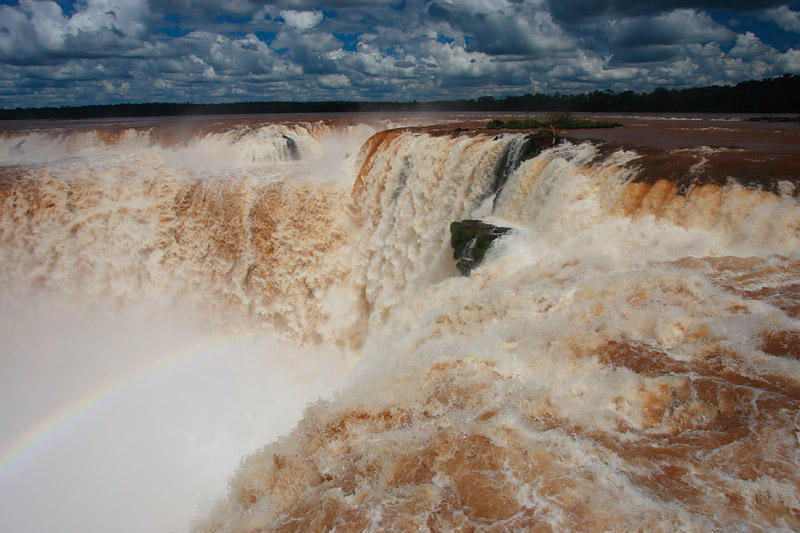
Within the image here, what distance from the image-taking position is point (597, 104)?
4066 cm

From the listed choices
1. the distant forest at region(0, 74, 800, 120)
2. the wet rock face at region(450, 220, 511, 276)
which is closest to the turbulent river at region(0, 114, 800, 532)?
the wet rock face at region(450, 220, 511, 276)

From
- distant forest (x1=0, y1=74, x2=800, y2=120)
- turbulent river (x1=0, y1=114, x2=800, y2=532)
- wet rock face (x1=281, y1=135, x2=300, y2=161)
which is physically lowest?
turbulent river (x1=0, y1=114, x2=800, y2=532)

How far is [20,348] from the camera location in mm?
14008

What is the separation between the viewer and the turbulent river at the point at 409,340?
145 inches

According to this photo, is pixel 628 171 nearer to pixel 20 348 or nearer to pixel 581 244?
pixel 581 244

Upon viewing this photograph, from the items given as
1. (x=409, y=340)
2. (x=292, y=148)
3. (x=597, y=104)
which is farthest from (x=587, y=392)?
(x=597, y=104)

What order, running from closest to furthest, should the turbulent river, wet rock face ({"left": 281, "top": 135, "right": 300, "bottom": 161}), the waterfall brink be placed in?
1. the waterfall brink
2. the turbulent river
3. wet rock face ({"left": 281, "top": 135, "right": 300, "bottom": 161})

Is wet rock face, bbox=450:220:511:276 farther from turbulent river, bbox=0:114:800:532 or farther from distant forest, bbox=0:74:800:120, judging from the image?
distant forest, bbox=0:74:800:120

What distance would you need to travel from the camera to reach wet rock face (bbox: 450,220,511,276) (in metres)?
8.45

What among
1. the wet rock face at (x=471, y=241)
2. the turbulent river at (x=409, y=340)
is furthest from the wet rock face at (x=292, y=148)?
the wet rock face at (x=471, y=241)

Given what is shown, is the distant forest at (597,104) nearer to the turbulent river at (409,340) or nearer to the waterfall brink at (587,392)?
the turbulent river at (409,340)

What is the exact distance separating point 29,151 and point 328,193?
27.3 metres

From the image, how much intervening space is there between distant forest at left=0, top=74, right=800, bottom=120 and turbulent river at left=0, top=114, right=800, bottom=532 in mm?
19603

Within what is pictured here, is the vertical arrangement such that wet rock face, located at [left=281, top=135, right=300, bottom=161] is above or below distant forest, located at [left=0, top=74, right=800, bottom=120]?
below
